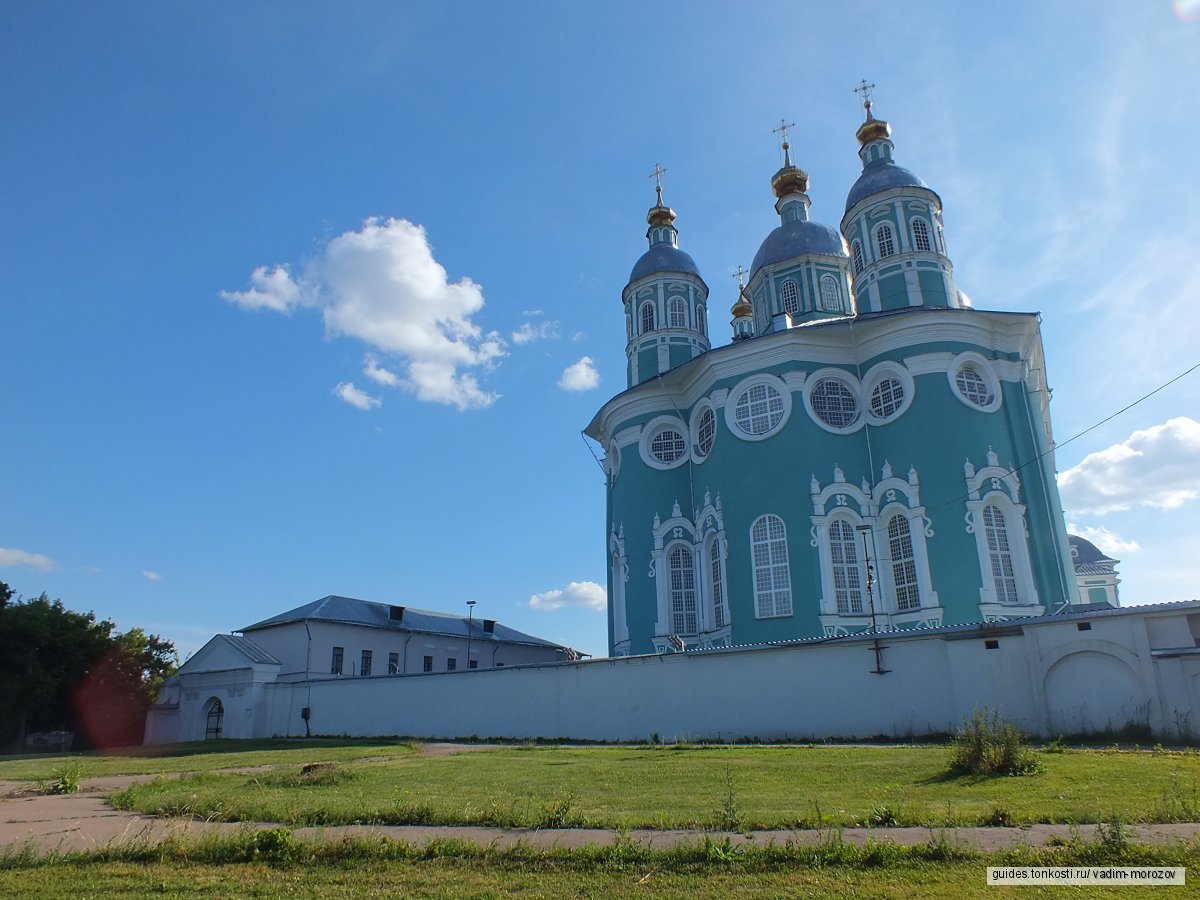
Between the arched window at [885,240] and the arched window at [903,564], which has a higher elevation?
the arched window at [885,240]

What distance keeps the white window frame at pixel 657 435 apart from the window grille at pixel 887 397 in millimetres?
7415

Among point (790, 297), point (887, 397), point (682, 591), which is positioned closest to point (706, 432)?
point (682, 591)

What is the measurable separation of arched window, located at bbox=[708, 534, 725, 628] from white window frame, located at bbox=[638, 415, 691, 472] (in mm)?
4251

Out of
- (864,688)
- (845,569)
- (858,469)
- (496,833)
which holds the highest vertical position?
(858,469)

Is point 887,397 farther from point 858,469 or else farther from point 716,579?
point 716,579

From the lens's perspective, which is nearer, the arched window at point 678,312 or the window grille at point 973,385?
the window grille at point 973,385

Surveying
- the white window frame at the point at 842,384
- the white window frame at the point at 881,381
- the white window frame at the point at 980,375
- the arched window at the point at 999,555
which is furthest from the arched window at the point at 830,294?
the arched window at the point at 999,555

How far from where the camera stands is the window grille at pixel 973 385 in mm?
26906

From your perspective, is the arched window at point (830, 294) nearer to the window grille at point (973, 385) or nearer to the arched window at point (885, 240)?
the arched window at point (885, 240)

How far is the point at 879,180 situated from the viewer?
32625 mm

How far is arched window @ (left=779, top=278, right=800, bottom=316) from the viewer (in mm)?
36156

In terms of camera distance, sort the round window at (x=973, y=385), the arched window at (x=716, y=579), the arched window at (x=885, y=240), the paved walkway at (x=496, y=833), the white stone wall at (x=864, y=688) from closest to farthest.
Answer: the paved walkway at (x=496, y=833) → the white stone wall at (x=864, y=688) → the round window at (x=973, y=385) → the arched window at (x=716, y=579) → the arched window at (x=885, y=240)

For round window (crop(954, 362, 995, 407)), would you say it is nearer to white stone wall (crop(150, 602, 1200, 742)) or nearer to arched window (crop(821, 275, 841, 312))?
arched window (crop(821, 275, 841, 312))

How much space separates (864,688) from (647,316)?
75.5 ft
